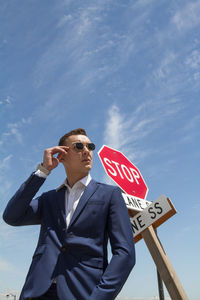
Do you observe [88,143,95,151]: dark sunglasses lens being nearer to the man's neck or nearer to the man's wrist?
the man's neck

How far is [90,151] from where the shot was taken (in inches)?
107

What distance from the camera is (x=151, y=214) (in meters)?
4.73

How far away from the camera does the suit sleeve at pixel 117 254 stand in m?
1.88

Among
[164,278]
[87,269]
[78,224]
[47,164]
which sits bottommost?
[164,278]

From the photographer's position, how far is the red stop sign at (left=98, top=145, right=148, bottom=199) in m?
5.09

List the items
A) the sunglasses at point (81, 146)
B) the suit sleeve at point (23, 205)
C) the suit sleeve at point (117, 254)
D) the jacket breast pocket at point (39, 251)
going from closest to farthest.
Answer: the suit sleeve at point (117, 254) < the jacket breast pocket at point (39, 251) < the suit sleeve at point (23, 205) < the sunglasses at point (81, 146)

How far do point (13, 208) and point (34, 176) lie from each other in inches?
13.1

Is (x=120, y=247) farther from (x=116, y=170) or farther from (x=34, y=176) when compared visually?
(x=116, y=170)

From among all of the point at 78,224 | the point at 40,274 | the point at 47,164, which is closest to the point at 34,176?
the point at 47,164

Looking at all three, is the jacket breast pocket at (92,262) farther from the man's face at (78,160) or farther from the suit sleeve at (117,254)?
the man's face at (78,160)

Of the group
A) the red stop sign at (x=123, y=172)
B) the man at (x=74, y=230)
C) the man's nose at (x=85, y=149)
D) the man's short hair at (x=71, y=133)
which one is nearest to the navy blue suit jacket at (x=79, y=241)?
the man at (x=74, y=230)

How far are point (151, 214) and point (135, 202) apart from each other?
0.35 m

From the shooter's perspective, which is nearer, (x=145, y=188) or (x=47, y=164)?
(x=47, y=164)

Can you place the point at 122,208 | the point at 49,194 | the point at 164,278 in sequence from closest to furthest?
the point at 122,208, the point at 49,194, the point at 164,278
